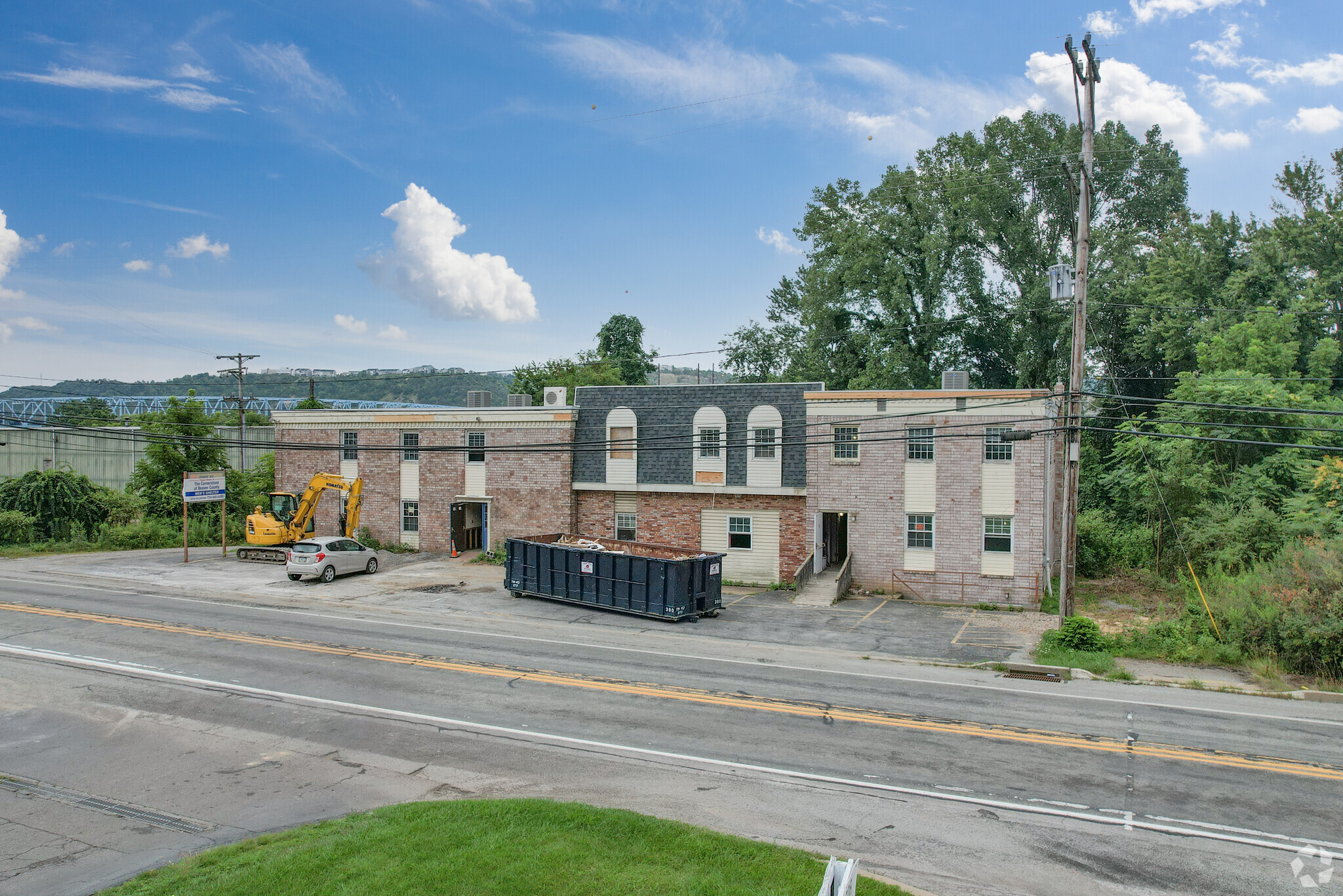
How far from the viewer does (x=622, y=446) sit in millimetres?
30781

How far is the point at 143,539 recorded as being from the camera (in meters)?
38.2

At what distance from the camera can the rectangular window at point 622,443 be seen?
101 feet

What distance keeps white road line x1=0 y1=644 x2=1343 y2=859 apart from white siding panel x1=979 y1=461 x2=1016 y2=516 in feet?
54.6

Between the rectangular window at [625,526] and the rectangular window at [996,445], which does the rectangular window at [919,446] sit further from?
the rectangular window at [625,526]

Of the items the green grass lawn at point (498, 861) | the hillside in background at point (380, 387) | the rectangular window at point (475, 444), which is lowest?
the green grass lawn at point (498, 861)

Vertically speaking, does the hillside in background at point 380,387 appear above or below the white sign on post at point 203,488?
above

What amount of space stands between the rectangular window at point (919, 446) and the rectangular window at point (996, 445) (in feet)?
5.72

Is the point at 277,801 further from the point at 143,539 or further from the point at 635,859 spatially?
the point at 143,539

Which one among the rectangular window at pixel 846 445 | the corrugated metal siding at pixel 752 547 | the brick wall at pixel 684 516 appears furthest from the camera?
the corrugated metal siding at pixel 752 547

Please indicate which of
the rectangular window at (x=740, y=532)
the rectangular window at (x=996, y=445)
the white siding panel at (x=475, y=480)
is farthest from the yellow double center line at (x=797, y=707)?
the rectangular window at (x=996, y=445)

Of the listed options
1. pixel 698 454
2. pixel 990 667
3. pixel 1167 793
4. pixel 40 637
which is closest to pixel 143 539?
pixel 40 637

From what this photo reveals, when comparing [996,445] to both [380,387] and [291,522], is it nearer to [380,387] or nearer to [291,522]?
[291,522]

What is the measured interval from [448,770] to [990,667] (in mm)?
11759

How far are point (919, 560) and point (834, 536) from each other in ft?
14.3
